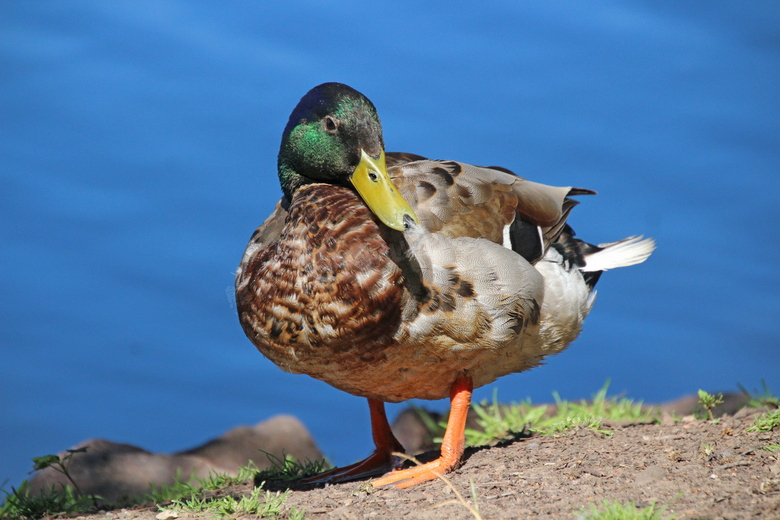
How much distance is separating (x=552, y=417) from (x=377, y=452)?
1.30 meters

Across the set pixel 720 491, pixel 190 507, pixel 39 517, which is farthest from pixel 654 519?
pixel 39 517

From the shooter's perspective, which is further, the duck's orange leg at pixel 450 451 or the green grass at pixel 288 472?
the green grass at pixel 288 472

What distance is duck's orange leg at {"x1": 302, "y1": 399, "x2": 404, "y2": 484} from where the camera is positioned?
3.90 meters

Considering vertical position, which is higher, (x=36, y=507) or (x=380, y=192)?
(x=380, y=192)

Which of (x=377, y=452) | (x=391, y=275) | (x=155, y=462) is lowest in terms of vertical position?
(x=377, y=452)

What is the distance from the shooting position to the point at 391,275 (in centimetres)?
300

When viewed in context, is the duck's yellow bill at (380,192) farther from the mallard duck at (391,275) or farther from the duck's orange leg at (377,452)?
the duck's orange leg at (377,452)

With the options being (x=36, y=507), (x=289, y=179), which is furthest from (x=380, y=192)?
(x=36, y=507)

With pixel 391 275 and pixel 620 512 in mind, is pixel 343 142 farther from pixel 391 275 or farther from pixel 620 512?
pixel 620 512

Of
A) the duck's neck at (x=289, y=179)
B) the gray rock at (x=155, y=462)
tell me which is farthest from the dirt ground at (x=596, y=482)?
the duck's neck at (x=289, y=179)

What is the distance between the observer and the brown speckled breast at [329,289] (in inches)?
117

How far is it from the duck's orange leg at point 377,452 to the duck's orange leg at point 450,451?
53 cm

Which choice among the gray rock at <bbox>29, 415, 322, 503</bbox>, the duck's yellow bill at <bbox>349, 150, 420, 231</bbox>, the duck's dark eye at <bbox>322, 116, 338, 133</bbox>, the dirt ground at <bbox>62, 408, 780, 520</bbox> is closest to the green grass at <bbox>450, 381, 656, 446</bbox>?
the dirt ground at <bbox>62, 408, 780, 520</bbox>

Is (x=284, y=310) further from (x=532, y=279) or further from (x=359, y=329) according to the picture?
(x=532, y=279)
